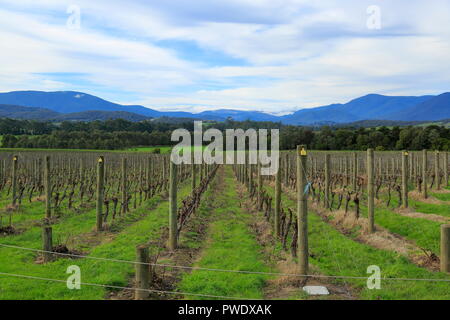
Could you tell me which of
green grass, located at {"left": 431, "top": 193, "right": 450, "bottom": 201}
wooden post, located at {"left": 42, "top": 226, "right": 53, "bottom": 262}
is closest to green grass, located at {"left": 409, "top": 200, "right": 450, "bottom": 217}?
green grass, located at {"left": 431, "top": 193, "right": 450, "bottom": 201}

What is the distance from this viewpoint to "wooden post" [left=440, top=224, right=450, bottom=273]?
22.7 feet

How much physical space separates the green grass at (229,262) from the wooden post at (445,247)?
336 centimetres

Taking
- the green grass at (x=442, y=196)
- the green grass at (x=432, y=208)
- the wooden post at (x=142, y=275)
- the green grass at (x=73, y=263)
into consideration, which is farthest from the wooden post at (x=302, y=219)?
the green grass at (x=442, y=196)

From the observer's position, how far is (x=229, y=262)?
26.6ft

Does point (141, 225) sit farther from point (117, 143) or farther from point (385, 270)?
point (117, 143)

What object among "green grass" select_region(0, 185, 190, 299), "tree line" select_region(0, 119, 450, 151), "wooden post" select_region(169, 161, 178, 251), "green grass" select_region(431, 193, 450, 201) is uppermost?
"tree line" select_region(0, 119, 450, 151)

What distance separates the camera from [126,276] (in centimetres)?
707

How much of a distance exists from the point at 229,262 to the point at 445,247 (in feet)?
13.9

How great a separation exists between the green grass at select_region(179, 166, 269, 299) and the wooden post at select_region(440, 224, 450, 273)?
132 inches

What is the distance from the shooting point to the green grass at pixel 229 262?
6449mm

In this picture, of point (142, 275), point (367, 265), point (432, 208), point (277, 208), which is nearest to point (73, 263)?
point (142, 275)

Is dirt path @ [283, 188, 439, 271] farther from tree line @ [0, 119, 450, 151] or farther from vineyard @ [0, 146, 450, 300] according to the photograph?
tree line @ [0, 119, 450, 151]

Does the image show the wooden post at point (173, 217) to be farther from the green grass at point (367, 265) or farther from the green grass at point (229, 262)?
the green grass at point (367, 265)
